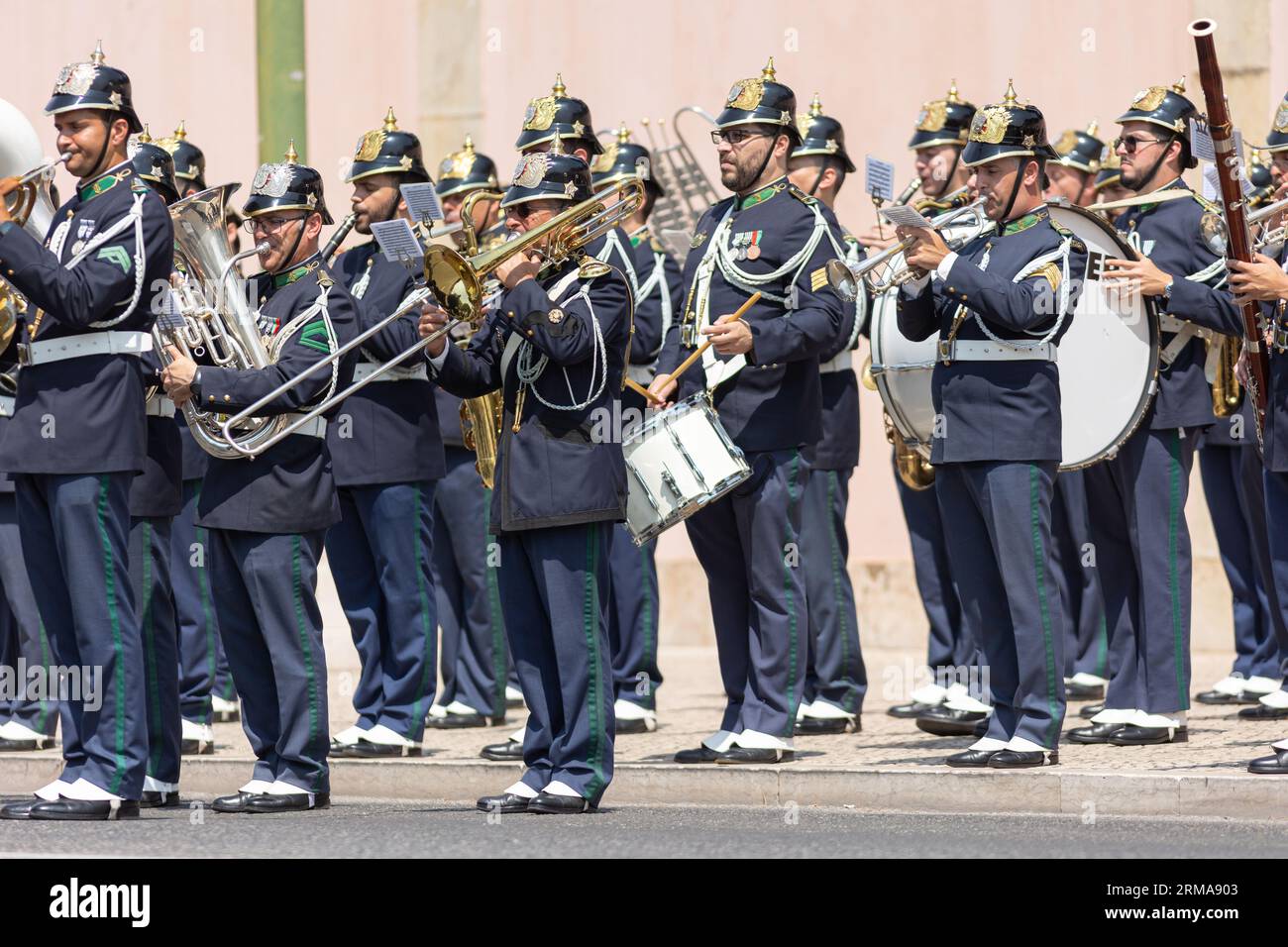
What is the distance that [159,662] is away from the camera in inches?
347

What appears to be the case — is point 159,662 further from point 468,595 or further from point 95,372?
point 468,595

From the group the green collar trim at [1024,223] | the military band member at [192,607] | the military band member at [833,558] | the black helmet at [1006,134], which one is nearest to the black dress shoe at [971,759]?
the military band member at [833,558]

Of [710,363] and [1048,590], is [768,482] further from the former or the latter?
[1048,590]

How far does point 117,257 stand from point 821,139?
4093mm

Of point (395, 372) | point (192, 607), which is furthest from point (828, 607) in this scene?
point (192, 607)

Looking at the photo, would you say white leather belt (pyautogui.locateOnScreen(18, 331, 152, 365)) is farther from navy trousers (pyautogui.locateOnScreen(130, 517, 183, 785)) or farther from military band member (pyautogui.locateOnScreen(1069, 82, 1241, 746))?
military band member (pyautogui.locateOnScreen(1069, 82, 1241, 746))

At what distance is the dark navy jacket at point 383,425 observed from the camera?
408 inches

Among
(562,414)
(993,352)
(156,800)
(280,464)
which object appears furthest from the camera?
(993,352)

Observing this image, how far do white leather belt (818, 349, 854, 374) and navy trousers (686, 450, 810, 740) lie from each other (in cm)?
136

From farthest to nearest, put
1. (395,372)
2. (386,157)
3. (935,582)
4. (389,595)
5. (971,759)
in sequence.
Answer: (935,582), (386,157), (395,372), (389,595), (971,759)

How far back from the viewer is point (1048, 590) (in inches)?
356

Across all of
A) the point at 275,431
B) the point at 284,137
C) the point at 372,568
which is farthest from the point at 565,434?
the point at 284,137

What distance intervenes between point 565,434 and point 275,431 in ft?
3.30

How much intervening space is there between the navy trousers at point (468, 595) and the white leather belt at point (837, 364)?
1577 mm
